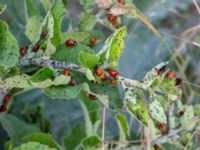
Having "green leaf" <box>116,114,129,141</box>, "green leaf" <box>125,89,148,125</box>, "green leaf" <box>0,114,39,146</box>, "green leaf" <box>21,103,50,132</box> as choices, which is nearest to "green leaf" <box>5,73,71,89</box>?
"green leaf" <box>125,89,148,125</box>

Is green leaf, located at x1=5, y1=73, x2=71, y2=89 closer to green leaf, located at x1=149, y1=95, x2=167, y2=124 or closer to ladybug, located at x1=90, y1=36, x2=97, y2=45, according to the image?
green leaf, located at x1=149, y1=95, x2=167, y2=124

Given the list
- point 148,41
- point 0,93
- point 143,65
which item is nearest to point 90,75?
point 0,93

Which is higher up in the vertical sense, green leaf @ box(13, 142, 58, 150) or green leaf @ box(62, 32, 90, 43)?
green leaf @ box(62, 32, 90, 43)

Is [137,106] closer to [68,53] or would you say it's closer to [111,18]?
[68,53]

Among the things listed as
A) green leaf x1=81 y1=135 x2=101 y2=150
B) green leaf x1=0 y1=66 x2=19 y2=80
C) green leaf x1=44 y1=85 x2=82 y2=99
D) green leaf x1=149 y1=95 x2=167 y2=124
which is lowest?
green leaf x1=81 y1=135 x2=101 y2=150

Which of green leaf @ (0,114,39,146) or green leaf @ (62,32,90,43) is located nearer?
green leaf @ (62,32,90,43)

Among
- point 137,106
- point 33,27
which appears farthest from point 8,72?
point 137,106

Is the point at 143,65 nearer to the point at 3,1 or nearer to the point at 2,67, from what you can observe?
the point at 3,1

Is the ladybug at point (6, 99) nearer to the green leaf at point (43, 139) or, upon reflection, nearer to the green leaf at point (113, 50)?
the green leaf at point (43, 139)
